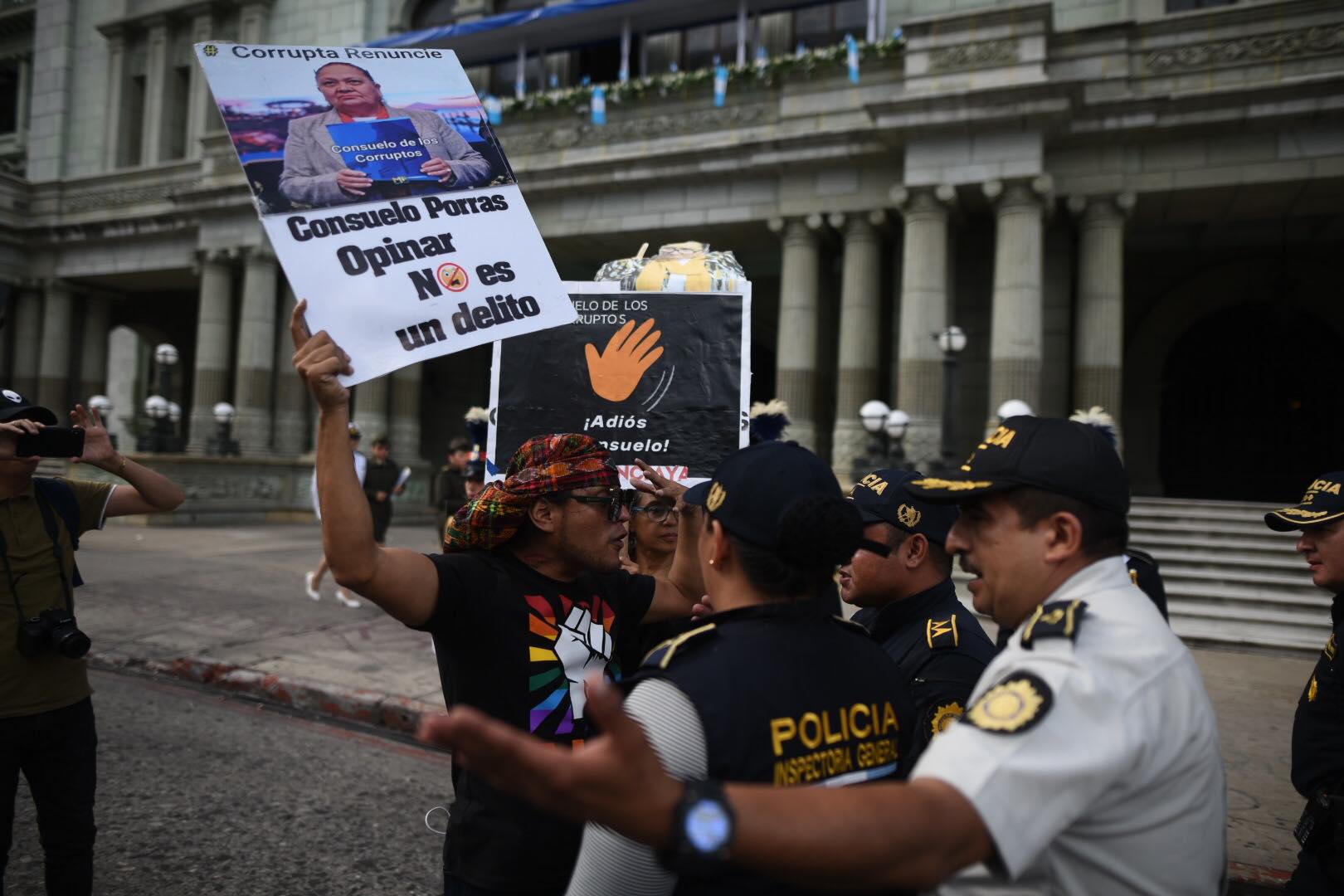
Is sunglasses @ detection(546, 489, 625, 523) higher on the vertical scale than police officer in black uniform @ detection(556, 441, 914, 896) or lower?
higher

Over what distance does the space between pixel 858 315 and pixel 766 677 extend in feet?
53.6

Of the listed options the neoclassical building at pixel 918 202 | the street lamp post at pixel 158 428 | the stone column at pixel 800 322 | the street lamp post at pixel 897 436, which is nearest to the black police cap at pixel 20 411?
the neoclassical building at pixel 918 202

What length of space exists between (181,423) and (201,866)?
120ft

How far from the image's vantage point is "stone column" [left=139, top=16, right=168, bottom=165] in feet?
90.2

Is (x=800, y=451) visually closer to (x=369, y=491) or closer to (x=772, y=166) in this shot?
(x=369, y=491)

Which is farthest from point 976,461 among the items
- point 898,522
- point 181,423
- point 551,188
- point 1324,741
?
point 181,423

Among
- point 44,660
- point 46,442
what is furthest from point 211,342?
point 44,660

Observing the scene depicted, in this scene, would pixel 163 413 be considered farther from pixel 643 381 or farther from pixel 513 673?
pixel 513 673

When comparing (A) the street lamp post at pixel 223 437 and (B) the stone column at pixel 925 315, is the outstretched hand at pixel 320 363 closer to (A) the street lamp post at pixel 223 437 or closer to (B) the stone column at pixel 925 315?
(B) the stone column at pixel 925 315

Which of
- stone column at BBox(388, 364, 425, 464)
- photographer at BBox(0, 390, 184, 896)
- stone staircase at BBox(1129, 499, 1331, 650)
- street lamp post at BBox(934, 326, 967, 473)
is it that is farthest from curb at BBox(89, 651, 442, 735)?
stone column at BBox(388, 364, 425, 464)

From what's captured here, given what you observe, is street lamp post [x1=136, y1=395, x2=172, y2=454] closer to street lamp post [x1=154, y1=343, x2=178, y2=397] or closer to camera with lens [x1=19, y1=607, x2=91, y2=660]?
street lamp post [x1=154, y1=343, x2=178, y2=397]

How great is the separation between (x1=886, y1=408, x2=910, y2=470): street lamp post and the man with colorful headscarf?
35.8ft

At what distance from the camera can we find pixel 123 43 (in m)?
28.2

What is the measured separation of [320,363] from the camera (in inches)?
86.3
